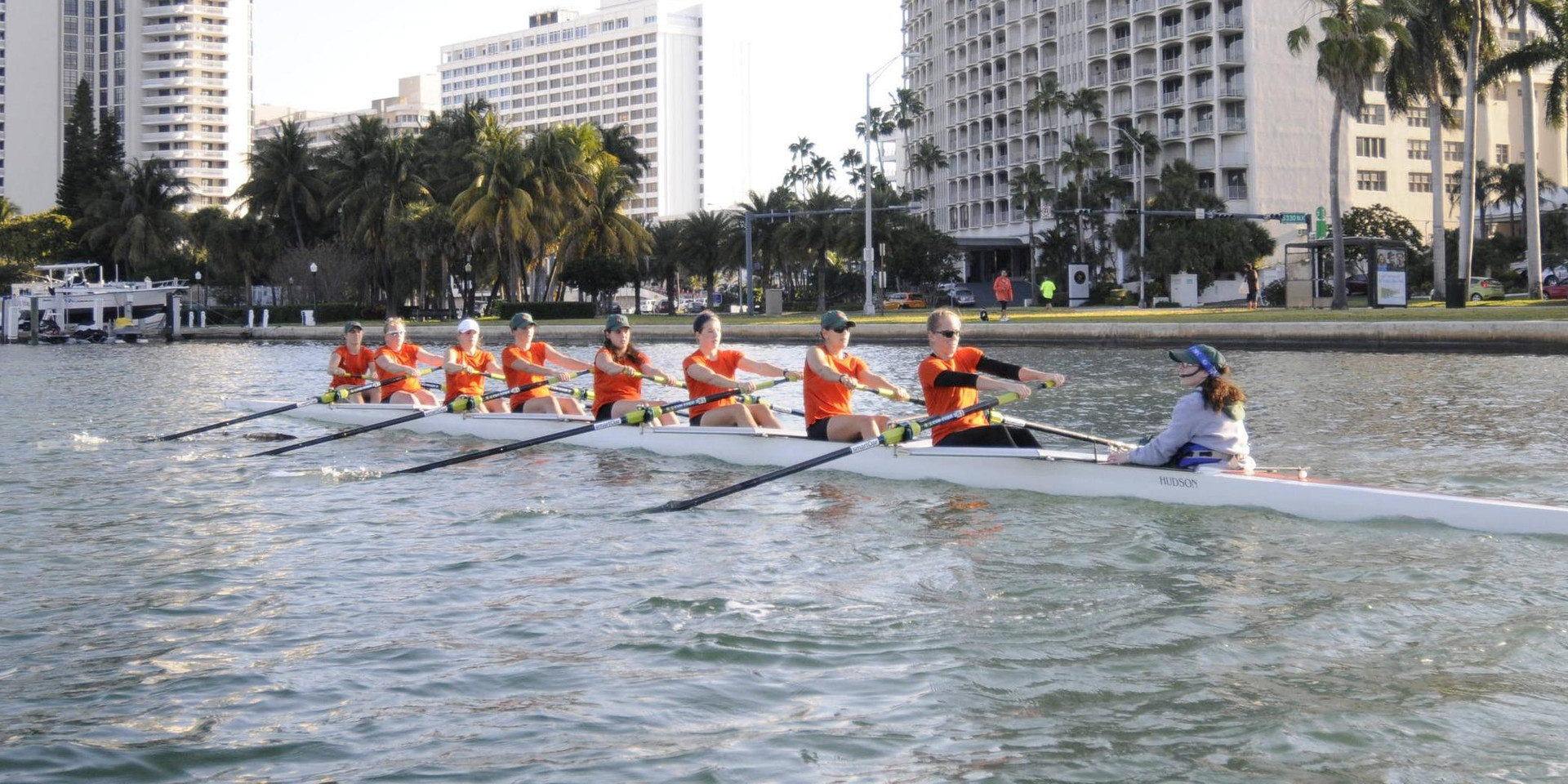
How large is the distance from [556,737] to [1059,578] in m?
4.22

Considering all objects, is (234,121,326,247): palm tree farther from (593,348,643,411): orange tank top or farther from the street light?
(593,348,643,411): orange tank top

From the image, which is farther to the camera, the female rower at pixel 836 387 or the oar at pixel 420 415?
the oar at pixel 420 415

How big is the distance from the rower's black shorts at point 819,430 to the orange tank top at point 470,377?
602cm

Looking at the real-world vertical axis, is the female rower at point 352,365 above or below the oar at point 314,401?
above

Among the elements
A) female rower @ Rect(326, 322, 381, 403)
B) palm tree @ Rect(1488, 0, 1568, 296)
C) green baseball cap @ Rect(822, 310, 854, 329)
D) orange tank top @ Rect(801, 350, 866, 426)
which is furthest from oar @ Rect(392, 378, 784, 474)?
palm tree @ Rect(1488, 0, 1568, 296)

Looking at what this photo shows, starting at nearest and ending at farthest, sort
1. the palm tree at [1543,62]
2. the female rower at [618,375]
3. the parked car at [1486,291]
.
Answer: the female rower at [618,375], the palm tree at [1543,62], the parked car at [1486,291]

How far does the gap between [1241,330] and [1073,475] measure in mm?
25093

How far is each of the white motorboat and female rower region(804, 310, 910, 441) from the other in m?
0.18

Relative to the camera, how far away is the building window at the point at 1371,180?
319ft

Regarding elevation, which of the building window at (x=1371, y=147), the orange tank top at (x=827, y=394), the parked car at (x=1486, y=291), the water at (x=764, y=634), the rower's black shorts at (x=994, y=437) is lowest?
the water at (x=764, y=634)

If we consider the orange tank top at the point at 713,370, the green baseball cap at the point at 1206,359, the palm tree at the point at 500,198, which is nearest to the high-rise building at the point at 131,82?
the palm tree at the point at 500,198

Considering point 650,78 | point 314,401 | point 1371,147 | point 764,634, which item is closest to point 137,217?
point 314,401

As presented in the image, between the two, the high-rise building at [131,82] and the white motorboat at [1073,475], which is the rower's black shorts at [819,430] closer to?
the white motorboat at [1073,475]

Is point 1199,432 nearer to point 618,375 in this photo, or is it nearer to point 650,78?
point 618,375
